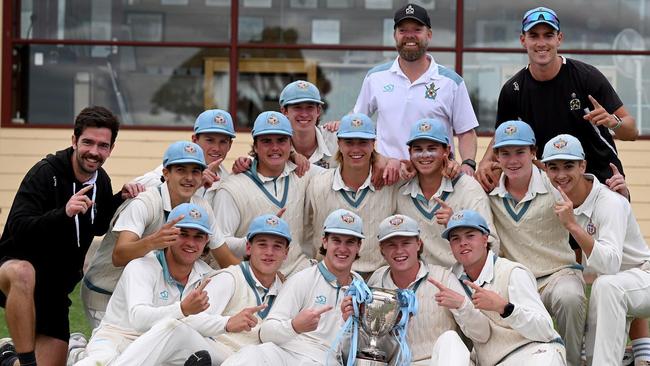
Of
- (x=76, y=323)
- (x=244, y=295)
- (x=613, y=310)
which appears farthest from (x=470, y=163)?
(x=76, y=323)

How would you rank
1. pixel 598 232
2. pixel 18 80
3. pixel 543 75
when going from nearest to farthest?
pixel 598 232 < pixel 543 75 < pixel 18 80

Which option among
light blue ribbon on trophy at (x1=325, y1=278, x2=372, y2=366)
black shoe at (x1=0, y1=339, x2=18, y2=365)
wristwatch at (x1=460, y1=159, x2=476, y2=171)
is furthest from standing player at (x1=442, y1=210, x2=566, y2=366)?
black shoe at (x1=0, y1=339, x2=18, y2=365)

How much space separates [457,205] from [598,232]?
91cm

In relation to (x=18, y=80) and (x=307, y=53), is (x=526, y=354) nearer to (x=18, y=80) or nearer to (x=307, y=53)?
(x=307, y=53)

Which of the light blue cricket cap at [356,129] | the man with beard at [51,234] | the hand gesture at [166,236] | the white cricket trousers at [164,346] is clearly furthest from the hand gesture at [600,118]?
the man with beard at [51,234]

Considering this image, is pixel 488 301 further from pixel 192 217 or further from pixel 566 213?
pixel 192 217

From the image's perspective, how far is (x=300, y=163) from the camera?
28.1ft

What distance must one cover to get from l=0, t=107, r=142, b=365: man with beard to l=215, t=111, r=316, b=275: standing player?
0.63 meters

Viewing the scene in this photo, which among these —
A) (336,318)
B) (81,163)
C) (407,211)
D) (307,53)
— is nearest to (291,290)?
(336,318)

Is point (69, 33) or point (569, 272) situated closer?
point (569, 272)

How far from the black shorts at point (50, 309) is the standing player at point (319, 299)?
5.34 ft

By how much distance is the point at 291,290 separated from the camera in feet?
25.2

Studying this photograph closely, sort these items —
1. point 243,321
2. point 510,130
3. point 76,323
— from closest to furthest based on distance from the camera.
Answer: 1. point 243,321
2. point 510,130
3. point 76,323

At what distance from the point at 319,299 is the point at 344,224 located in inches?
19.0
